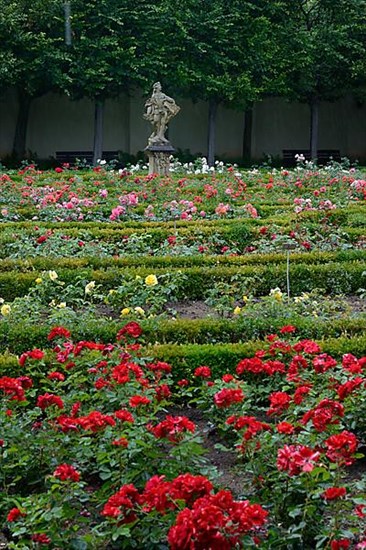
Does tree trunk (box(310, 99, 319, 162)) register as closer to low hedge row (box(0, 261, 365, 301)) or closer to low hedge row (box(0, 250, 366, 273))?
low hedge row (box(0, 250, 366, 273))

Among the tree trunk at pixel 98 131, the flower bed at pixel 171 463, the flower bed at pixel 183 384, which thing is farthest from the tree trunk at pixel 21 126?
the flower bed at pixel 171 463

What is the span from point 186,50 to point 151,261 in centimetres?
1680

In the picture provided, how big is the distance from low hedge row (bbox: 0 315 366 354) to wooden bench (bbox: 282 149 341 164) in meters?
23.1

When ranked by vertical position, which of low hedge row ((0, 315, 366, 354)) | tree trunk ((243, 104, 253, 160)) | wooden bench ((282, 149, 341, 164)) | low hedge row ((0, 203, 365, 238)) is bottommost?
low hedge row ((0, 315, 366, 354))

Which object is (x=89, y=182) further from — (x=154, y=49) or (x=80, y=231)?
(x=154, y=49)

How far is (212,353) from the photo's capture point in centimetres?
499

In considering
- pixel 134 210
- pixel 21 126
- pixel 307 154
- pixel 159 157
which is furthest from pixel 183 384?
pixel 307 154

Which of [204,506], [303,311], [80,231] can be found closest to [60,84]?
[80,231]

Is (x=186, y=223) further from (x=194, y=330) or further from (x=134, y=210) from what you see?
(x=194, y=330)

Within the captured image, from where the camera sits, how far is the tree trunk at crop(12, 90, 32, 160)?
965 inches

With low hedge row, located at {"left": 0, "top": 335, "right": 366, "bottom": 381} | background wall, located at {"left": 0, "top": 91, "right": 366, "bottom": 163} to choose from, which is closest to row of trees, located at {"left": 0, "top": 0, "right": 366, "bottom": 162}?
background wall, located at {"left": 0, "top": 91, "right": 366, "bottom": 163}

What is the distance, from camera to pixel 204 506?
254 cm

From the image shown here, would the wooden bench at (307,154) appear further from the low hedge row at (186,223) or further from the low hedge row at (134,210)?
the low hedge row at (186,223)

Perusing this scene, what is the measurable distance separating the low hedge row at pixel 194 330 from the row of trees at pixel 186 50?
16273mm
